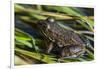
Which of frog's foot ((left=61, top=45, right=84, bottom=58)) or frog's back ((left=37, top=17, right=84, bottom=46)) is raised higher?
frog's back ((left=37, top=17, right=84, bottom=46))

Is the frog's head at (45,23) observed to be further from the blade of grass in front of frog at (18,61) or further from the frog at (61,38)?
the blade of grass in front of frog at (18,61)

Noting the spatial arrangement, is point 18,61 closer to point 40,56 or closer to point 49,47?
point 40,56

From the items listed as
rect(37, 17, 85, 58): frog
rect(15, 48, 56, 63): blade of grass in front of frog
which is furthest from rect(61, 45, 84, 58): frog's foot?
rect(15, 48, 56, 63): blade of grass in front of frog

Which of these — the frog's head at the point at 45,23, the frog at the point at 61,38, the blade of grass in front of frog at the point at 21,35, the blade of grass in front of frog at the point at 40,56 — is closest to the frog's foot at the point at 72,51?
the frog at the point at 61,38

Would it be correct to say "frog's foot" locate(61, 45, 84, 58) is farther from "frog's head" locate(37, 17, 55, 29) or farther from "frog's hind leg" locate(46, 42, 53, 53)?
"frog's head" locate(37, 17, 55, 29)
